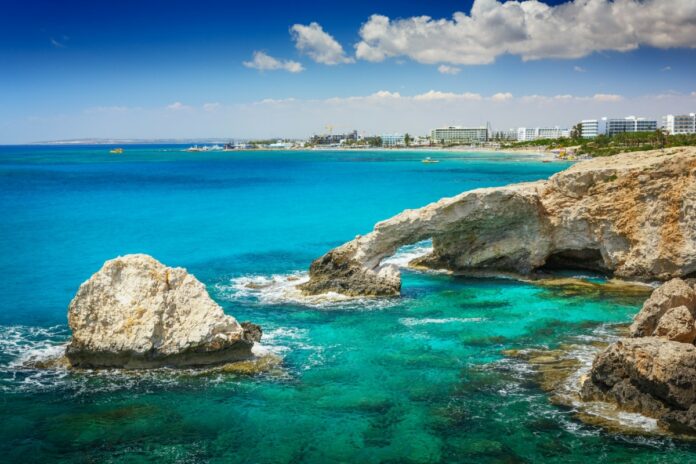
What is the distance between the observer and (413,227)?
2814 cm

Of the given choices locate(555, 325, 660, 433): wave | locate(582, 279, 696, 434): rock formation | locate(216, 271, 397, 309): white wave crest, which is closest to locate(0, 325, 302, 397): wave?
locate(216, 271, 397, 309): white wave crest

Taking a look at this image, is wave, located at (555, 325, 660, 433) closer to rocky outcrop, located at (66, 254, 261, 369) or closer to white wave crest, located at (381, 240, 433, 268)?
rocky outcrop, located at (66, 254, 261, 369)

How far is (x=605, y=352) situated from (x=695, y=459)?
3.50 metres

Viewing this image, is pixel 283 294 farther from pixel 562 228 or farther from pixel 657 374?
pixel 657 374

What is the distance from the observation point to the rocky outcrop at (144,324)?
59.8 ft

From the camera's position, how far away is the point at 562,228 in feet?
96.2

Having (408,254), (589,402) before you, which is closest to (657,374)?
(589,402)

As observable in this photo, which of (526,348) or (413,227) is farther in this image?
(413,227)

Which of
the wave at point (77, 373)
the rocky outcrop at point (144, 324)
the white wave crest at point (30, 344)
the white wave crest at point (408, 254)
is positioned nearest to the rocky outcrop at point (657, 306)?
the wave at point (77, 373)

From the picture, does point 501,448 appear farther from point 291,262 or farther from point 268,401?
point 291,262

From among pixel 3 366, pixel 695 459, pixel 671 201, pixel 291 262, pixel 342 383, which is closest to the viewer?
pixel 695 459

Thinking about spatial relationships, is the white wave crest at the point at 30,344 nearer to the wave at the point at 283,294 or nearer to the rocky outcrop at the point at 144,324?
the rocky outcrop at the point at 144,324

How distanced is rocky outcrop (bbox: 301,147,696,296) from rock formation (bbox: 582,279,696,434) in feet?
34.8

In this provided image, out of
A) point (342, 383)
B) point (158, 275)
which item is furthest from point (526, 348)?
point (158, 275)
